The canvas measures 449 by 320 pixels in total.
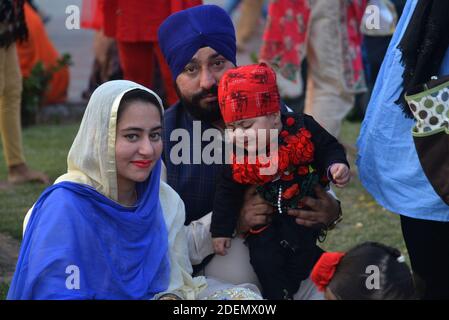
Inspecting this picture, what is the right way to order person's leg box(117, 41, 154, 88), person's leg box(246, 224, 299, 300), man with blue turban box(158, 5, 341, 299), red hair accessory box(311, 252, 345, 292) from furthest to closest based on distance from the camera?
Result: person's leg box(117, 41, 154, 88) < man with blue turban box(158, 5, 341, 299) < person's leg box(246, 224, 299, 300) < red hair accessory box(311, 252, 345, 292)

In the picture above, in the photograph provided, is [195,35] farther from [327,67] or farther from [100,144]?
[327,67]

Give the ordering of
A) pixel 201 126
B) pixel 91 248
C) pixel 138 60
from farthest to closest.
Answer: pixel 138 60, pixel 201 126, pixel 91 248

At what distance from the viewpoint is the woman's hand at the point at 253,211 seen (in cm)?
353

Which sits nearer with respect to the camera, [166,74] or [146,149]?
[146,149]

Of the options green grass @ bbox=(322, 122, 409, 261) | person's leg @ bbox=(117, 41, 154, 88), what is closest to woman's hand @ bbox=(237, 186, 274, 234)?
green grass @ bbox=(322, 122, 409, 261)

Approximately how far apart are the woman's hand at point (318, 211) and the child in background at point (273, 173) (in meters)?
0.02

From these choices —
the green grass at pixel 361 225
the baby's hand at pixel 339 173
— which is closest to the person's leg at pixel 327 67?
the green grass at pixel 361 225

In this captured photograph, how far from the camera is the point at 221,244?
3594 mm

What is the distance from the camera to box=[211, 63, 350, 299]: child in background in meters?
3.43

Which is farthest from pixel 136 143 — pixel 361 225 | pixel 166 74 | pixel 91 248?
pixel 166 74

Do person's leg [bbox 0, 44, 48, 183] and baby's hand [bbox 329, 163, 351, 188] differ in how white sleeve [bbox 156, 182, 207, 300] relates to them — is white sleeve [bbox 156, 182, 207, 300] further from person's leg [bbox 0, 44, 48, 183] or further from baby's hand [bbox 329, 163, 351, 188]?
person's leg [bbox 0, 44, 48, 183]

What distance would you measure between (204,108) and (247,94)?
1.16ft
